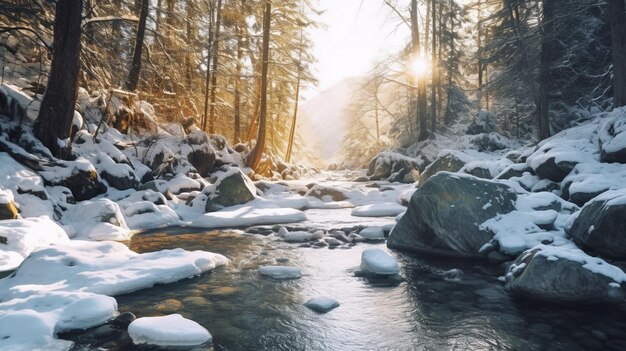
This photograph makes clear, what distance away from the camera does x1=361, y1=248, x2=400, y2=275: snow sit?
485cm

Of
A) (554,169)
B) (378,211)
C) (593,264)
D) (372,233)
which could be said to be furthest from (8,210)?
(554,169)

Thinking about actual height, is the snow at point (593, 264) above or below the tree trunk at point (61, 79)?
below

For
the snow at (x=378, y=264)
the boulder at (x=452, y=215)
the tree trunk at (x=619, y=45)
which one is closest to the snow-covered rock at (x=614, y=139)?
the tree trunk at (x=619, y=45)

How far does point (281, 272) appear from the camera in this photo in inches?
191

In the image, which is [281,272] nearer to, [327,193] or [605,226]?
[605,226]

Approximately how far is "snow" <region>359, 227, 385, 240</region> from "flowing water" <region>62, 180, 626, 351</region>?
164cm

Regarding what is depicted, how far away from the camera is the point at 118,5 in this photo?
42.8 ft

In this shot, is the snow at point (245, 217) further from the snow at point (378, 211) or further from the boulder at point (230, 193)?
the snow at point (378, 211)

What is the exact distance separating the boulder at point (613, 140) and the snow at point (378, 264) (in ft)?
16.5

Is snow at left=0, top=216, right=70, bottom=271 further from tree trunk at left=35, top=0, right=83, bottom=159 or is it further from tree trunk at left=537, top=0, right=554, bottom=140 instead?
tree trunk at left=537, top=0, right=554, bottom=140

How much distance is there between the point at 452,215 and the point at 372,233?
1733 millimetres

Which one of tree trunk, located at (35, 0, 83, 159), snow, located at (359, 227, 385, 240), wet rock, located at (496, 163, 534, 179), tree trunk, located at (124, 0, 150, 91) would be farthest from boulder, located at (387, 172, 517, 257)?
tree trunk, located at (124, 0, 150, 91)

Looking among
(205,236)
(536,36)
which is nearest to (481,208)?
(205,236)

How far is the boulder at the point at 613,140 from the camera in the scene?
267 inches
